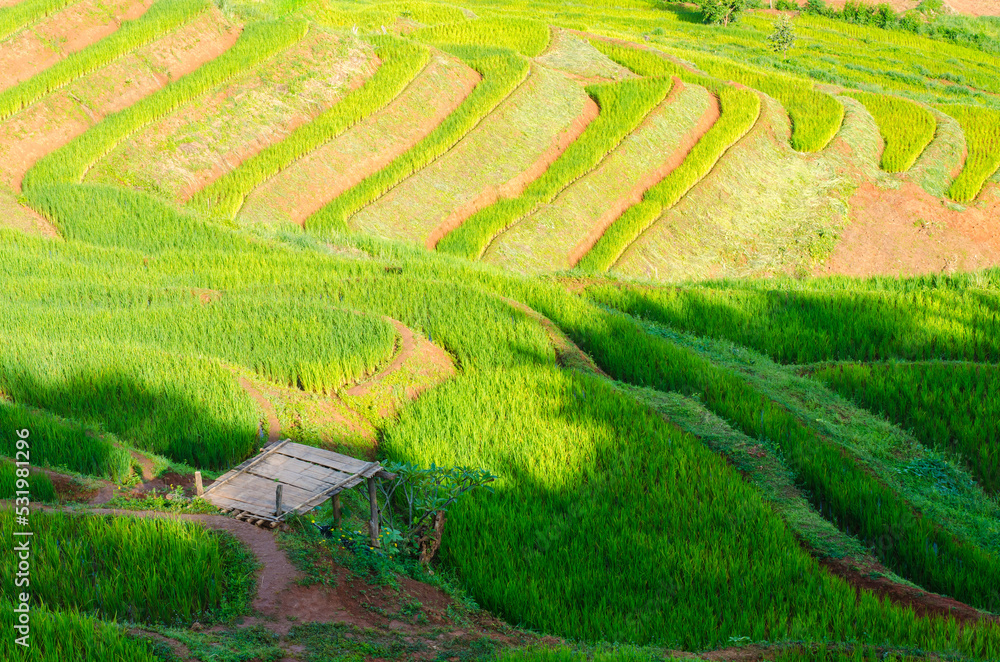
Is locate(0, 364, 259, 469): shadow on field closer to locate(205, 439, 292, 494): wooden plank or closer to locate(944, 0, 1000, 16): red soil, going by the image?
locate(205, 439, 292, 494): wooden plank

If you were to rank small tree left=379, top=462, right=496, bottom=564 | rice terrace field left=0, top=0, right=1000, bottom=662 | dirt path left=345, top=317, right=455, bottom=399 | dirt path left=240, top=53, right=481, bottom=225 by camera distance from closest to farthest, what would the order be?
rice terrace field left=0, top=0, right=1000, bottom=662 < small tree left=379, top=462, right=496, bottom=564 < dirt path left=345, top=317, right=455, bottom=399 < dirt path left=240, top=53, right=481, bottom=225

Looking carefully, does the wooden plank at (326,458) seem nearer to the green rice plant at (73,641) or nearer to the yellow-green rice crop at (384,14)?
the green rice plant at (73,641)

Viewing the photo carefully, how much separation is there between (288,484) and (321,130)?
493 inches

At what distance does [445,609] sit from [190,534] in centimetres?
158

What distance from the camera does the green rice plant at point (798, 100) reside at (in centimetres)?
2042

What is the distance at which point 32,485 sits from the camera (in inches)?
230

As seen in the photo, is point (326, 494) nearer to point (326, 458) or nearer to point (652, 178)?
point (326, 458)

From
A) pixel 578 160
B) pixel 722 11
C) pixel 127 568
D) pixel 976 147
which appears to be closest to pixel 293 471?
pixel 127 568

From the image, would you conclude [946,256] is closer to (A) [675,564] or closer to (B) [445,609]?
(A) [675,564]

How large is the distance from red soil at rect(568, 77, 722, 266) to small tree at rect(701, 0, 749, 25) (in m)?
18.3

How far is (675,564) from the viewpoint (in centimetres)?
583

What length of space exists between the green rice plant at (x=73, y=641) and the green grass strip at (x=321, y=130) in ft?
A: 35.9

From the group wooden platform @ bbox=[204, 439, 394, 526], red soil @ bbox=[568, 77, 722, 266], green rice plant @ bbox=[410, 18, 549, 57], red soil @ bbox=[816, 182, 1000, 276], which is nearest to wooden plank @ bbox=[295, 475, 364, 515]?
wooden platform @ bbox=[204, 439, 394, 526]

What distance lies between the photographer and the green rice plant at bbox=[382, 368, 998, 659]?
535cm
